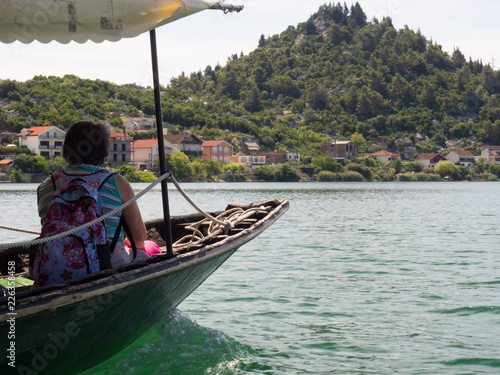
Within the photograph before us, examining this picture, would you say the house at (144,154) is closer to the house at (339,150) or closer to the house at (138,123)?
the house at (138,123)

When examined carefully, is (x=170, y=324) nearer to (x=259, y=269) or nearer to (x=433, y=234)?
(x=259, y=269)

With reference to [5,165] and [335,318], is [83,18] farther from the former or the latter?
[5,165]

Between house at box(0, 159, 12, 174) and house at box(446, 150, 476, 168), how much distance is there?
90.9 metres

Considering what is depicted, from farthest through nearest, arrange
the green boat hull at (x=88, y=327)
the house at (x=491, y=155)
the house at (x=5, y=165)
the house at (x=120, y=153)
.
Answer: the house at (x=491, y=155) → the house at (x=120, y=153) → the house at (x=5, y=165) → the green boat hull at (x=88, y=327)

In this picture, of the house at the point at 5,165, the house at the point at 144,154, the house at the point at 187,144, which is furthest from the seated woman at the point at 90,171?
the house at the point at 187,144

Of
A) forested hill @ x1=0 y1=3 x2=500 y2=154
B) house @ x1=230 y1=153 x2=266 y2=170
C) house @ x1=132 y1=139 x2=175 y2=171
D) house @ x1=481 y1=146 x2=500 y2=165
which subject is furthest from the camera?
forested hill @ x1=0 y1=3 x2=500 y2=154

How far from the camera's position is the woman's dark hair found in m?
Answer: 3.55

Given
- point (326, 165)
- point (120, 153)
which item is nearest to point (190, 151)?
point (326, 165)

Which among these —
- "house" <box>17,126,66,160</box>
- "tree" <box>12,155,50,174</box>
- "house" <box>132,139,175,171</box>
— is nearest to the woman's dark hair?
"house" <box>17,126,66,160</box>

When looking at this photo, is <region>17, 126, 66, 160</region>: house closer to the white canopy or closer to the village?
the village

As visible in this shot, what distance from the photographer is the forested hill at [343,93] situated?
130750 millimetres

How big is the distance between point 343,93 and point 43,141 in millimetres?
116913

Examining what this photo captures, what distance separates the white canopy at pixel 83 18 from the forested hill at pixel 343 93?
109 m

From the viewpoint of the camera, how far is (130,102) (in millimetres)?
94500
